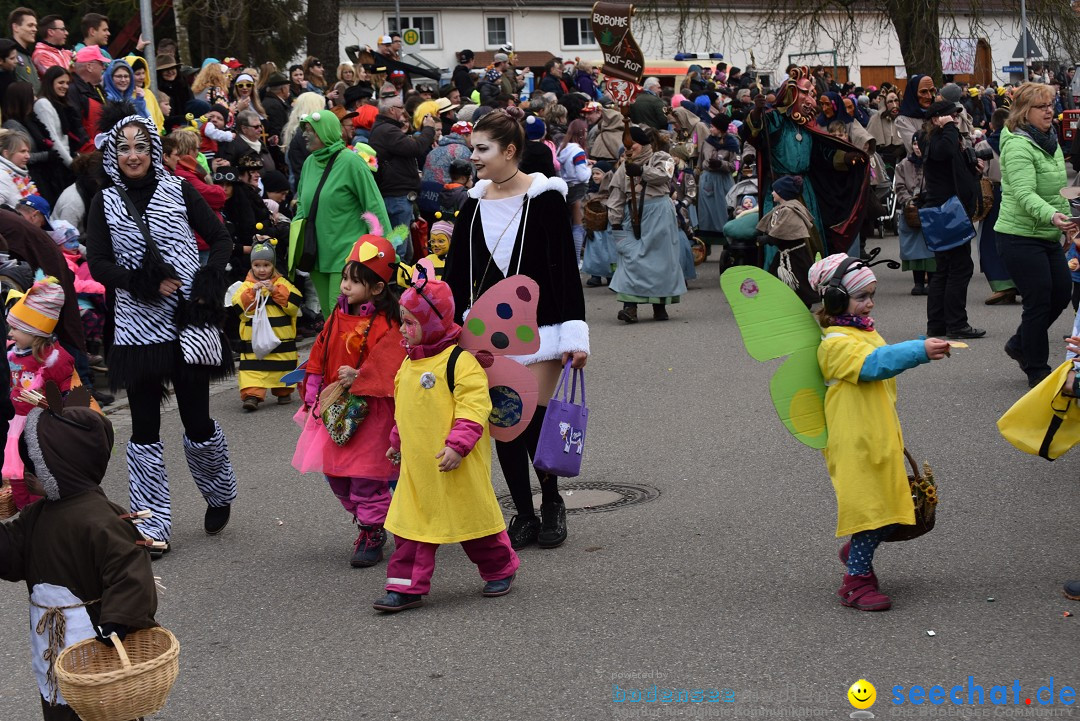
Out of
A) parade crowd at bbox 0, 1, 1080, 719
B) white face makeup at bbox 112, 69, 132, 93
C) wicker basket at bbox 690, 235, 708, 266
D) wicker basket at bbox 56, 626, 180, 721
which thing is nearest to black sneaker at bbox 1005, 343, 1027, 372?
parade crowd at bbox 0, 1, 1080, 719

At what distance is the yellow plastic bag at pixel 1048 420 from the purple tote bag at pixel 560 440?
5.87 feet

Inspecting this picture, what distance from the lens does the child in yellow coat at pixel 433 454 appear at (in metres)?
5.49

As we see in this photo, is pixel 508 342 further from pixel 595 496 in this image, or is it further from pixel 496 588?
pixel 595 496

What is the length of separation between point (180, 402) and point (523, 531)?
176cm

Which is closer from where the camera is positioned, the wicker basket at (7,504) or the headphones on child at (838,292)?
the wicker basket at (7,504)

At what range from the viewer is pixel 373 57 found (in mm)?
21875

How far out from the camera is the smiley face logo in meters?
4.33

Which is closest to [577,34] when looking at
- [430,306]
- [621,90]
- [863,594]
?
[621,90]

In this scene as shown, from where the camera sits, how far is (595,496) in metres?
7.31

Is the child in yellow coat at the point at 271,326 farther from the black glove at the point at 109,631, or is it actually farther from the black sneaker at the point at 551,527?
the black glove at the point at 109,631

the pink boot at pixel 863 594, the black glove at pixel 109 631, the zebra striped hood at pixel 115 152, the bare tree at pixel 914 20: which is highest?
the bare tree at pixel 914 20

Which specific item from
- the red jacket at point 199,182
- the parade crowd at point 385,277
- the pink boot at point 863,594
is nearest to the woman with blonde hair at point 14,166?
the parade crowd at point 385,277

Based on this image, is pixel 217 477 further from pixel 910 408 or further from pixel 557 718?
pixel 910 408

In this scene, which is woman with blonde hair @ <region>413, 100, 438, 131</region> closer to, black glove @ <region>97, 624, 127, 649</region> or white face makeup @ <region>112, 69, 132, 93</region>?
white face makeup @ <region>112, 69, 132, 93</region>
